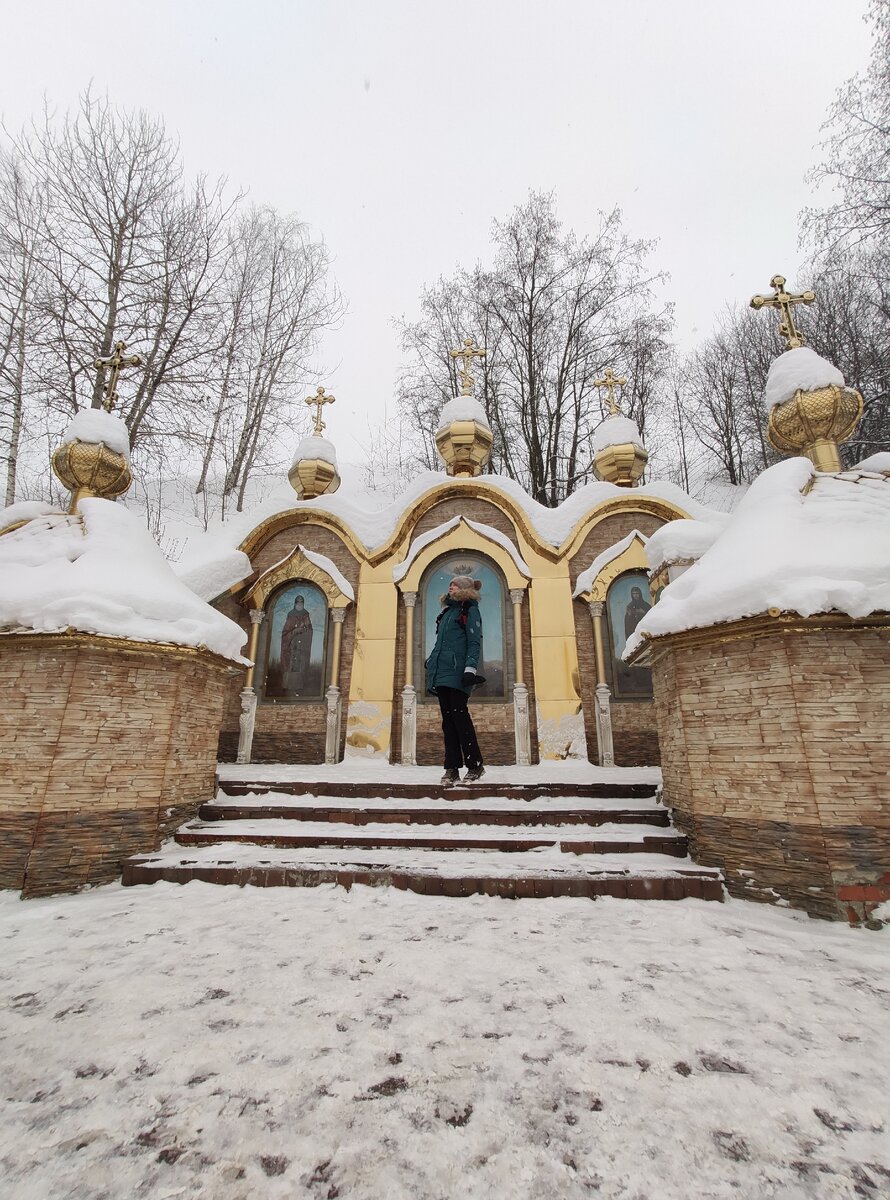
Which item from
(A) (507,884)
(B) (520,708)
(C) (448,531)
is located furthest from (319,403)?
(A) (507,884)

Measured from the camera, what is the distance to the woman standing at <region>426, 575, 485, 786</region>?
20.2ft

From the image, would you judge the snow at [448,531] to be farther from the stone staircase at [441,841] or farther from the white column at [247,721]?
the stone staircase at [441,841]

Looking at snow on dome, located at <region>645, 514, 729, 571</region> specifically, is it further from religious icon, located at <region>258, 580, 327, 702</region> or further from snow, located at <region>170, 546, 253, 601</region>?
snow, located at <region>170, 546, 253, 601</region>

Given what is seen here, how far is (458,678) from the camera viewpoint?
20.3 feet

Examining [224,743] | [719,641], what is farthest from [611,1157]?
[224,743]

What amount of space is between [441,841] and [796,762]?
2702 millimetres

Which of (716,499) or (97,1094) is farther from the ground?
A: (716,499)

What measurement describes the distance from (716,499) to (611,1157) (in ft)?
90.1

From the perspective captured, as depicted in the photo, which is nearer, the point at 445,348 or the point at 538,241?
the point at 538,241

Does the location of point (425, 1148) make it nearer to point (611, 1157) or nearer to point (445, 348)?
point (611, 1157)

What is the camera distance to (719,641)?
4352 mm

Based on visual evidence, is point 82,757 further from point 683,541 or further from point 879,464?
point 879,464

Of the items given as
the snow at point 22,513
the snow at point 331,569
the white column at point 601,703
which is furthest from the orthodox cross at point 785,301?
the snow at point 22,513

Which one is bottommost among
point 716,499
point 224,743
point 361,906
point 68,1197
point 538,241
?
point 68,1197
